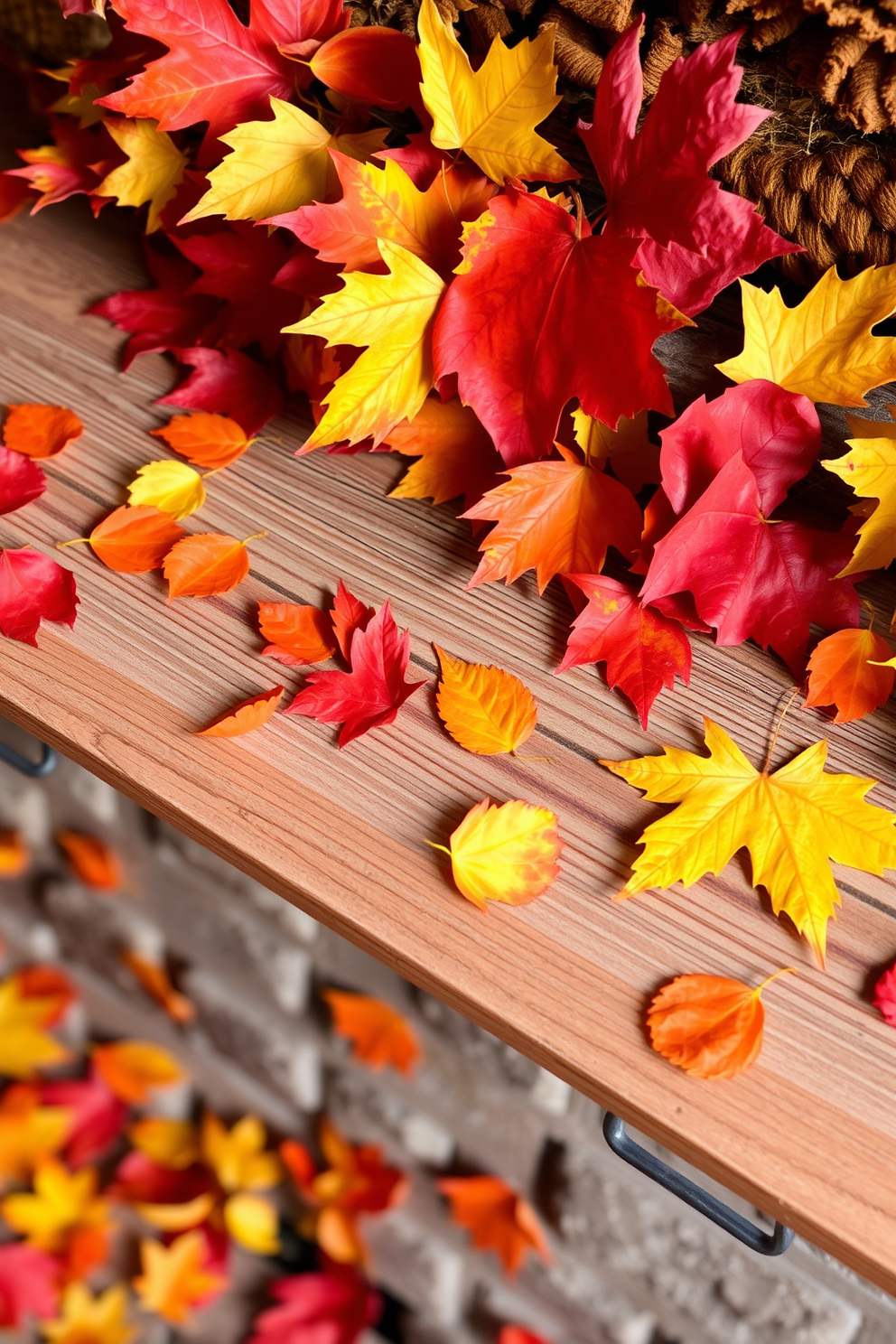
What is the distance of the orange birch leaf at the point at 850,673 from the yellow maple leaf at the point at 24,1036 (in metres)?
1.16

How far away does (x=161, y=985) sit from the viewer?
127cm

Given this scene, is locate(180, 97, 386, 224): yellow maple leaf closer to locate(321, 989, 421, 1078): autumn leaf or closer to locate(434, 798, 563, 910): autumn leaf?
locate(434, 798, 563, 910): autumn leaf

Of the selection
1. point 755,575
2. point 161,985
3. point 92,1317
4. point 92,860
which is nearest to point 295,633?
point 755,575

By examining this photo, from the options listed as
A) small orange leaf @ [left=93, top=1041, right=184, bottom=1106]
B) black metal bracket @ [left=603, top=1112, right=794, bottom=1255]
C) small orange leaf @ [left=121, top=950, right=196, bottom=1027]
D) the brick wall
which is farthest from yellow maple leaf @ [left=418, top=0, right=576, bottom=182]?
small orange leaf @ [left=93, top=1041, right=184, bottom=1106]

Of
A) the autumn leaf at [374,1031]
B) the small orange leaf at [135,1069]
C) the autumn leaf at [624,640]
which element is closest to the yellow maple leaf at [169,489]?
the autumn leaf at [624,640]

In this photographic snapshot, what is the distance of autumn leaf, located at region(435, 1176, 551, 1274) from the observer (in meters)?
1.04

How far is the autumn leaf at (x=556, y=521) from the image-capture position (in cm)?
60

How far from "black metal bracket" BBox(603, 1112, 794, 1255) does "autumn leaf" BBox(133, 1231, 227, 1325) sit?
36.0 inches

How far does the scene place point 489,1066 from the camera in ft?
3.19

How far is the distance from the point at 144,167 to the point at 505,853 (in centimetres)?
52

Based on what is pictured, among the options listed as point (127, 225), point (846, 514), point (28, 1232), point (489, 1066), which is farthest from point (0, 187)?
point (28, 1232)

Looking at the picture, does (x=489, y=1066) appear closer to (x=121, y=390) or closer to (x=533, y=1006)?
(x=533, y=1006)

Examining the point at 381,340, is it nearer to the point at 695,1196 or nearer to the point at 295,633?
the point at 295,633

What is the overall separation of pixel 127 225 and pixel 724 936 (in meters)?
0.71
